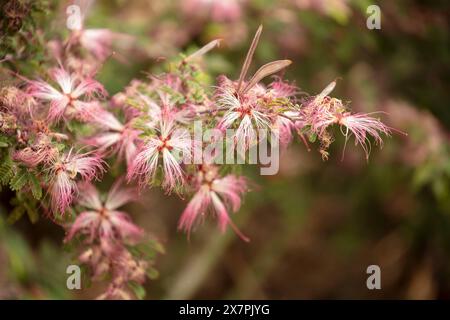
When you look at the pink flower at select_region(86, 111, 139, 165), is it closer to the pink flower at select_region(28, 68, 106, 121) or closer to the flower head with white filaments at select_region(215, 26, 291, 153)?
the pink flower at select_region(28, 68, 106, 121)

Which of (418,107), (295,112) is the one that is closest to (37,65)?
(295,112)

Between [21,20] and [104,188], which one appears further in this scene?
[104,188]

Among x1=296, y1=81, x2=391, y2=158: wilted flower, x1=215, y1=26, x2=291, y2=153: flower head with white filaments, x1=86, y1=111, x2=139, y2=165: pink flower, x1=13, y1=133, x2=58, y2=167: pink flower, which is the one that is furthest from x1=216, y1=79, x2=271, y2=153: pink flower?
x1=13, y1=133, x2=58, y2=167: pink flower

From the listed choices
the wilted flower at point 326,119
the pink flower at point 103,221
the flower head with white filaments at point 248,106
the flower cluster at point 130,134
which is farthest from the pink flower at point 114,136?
the wilted flower at point 326,119

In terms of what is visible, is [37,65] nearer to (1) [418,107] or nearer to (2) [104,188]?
(2) [104,188]

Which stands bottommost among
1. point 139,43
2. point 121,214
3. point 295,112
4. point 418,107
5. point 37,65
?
point 121,214
